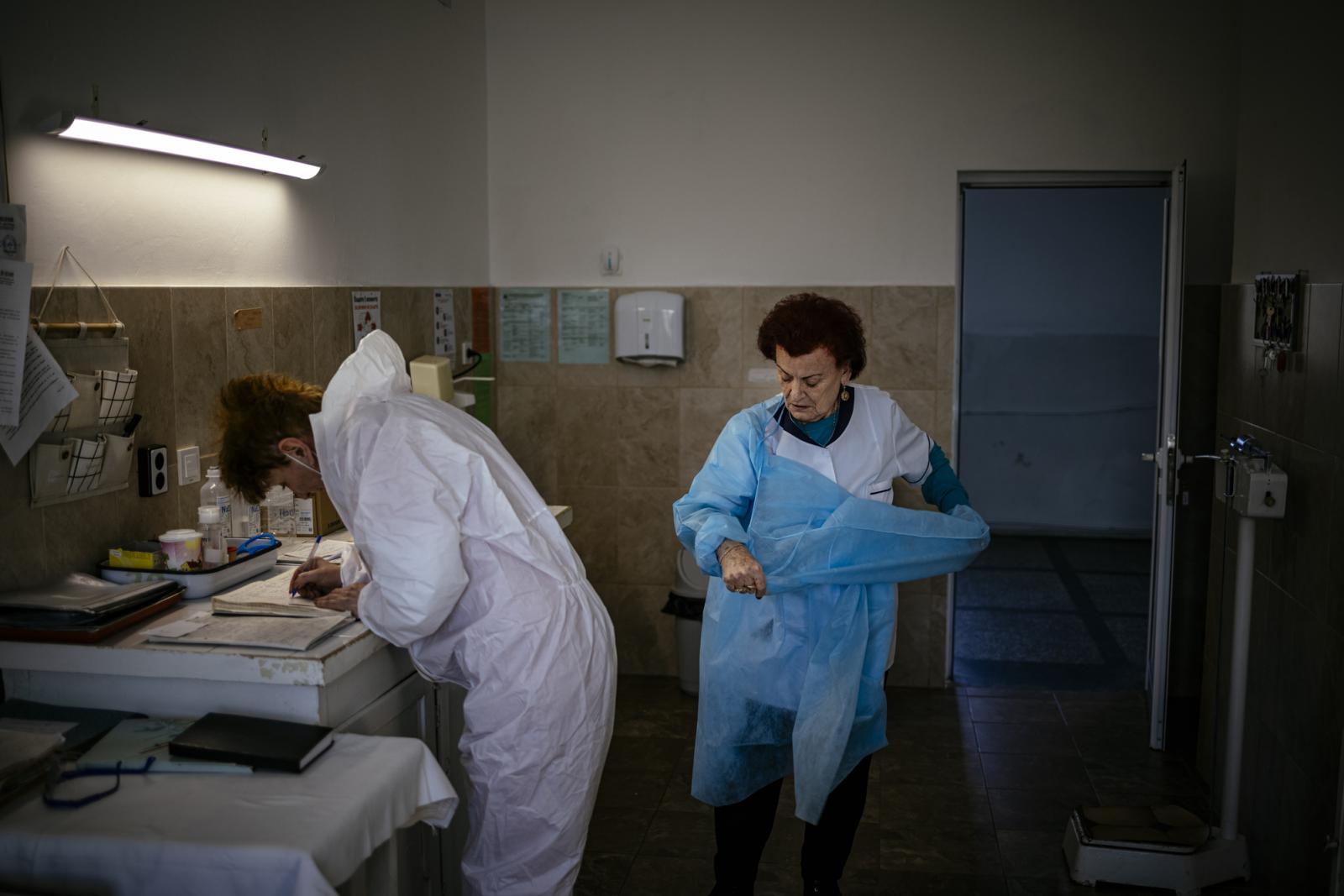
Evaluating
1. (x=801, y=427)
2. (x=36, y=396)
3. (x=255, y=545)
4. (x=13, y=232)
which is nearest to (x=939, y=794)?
(x=801, y=427)

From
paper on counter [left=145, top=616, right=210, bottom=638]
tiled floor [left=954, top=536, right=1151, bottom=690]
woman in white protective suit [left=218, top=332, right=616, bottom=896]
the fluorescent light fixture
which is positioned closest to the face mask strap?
woman in white protective suit [left=218, top=332, right=616, bottom=896]

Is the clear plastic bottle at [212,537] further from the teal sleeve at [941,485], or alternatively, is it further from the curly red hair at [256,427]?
the teal sleeve at [941,485]

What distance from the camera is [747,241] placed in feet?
14.1

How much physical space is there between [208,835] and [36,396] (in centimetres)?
99

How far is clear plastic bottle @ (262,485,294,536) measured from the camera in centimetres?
286

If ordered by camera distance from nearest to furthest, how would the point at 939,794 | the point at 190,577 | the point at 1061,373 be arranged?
the point at 190,577 < the point at 939,794 < the point at 1061,373

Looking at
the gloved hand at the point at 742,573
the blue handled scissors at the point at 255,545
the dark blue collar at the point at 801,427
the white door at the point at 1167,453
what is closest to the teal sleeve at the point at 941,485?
the dark blue collar at the point at 801,427

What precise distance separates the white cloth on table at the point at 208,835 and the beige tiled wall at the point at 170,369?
0.68m

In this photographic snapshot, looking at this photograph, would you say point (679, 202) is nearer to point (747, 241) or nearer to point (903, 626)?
point (747, 241)

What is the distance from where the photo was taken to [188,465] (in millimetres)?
2588

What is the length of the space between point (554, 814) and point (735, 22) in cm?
314

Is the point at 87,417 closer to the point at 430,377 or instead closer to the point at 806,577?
the point at 430,377

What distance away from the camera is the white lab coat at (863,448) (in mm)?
2447

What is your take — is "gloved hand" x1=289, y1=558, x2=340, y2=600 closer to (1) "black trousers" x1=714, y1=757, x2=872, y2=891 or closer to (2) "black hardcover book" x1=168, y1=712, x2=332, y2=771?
(2) "black hardcover book" x1=168, y1=712, x2=332, y2=771
